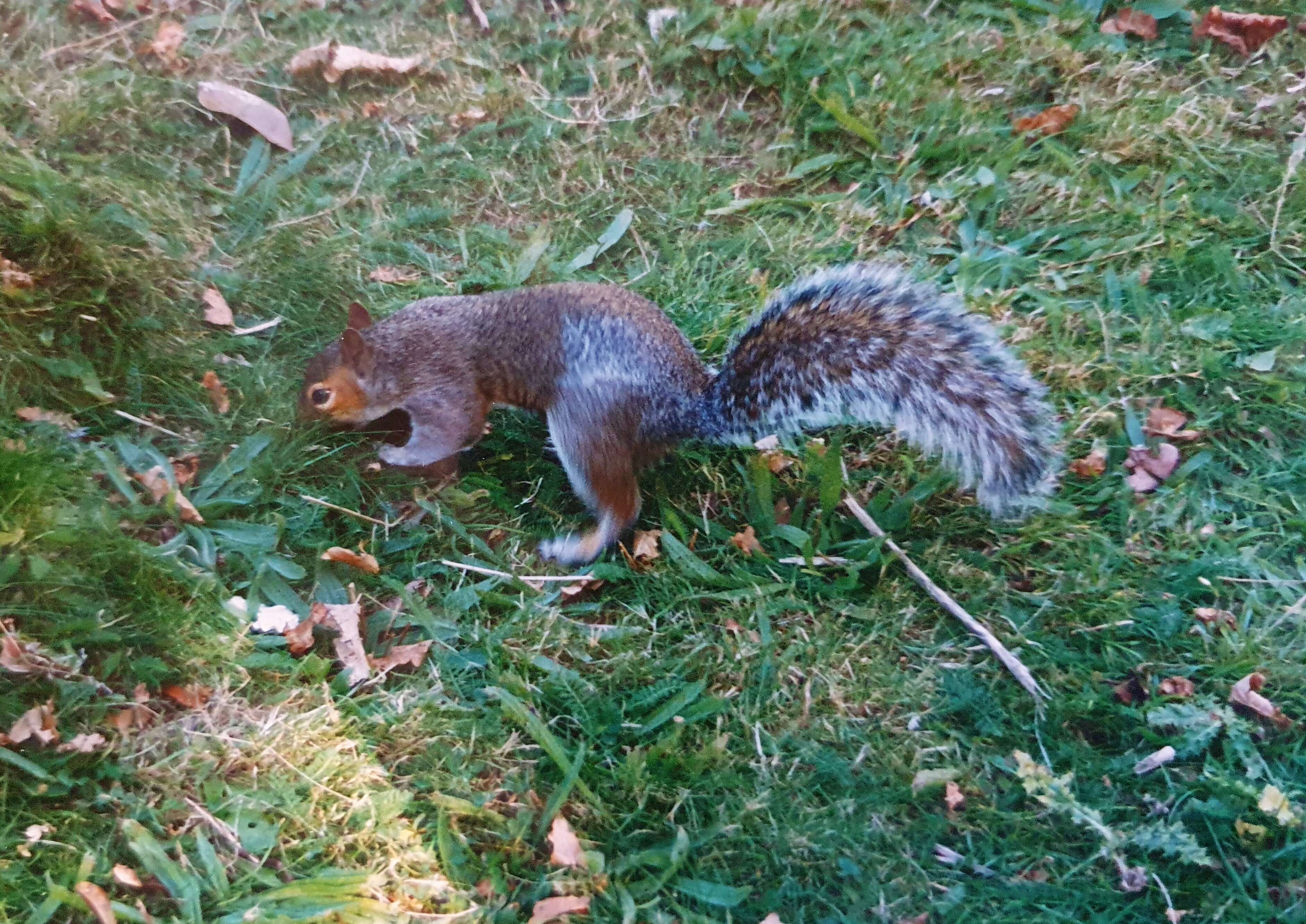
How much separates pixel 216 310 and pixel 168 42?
54.0 inches

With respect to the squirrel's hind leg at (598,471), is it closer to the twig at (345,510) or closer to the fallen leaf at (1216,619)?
the twig at (345,510)

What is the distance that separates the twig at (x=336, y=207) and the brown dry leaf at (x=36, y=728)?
1.76 metres

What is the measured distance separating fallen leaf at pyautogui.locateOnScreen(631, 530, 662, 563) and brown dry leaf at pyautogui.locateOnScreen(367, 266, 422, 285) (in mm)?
1217

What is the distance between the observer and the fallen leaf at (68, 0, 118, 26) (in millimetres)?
3740

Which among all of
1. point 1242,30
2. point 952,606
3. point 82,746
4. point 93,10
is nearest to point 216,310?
point 82,746

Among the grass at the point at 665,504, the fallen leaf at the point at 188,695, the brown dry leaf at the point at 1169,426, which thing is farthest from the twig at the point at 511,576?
the brown dry leaf at the point at 1169,426

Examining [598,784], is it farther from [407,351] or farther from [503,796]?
[407,351]

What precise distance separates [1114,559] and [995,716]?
0.58 m

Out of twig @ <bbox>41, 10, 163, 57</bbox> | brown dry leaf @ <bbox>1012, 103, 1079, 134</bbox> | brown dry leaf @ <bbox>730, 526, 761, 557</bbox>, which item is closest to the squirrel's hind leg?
brown dry leaf @ <bbox>730, 526, 761, 557</bbox>

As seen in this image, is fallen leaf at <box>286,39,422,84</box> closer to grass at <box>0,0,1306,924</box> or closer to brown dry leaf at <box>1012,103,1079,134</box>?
grass at <box>0,0,1306,924</box>

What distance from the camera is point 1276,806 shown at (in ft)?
7.00

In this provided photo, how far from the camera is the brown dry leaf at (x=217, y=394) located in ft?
9.51

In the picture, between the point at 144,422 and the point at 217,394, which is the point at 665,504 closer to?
the point at 217,394

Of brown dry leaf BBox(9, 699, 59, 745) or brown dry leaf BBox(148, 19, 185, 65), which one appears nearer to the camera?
brown dry leaf BBox(9, 699, 59, 745)
